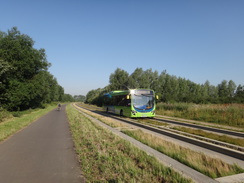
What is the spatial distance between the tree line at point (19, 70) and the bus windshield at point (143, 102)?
1615 centimetres

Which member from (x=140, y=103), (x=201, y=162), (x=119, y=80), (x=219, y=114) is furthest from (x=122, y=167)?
(x=119, y=80)

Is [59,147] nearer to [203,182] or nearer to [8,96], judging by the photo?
[203,182]

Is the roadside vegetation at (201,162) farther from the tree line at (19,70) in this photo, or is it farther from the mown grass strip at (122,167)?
the tree line at (19,70)

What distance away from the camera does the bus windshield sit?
57.7 ft

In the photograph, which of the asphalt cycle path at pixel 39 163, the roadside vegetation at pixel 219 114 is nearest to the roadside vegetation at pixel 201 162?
the asphalt cycle path at pixel 39 163

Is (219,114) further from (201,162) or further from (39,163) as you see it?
(39,163)

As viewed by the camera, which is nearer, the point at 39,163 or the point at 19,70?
the point at 39,163

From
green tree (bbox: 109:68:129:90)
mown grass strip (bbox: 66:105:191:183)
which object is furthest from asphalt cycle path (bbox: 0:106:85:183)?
green tree (bbox: 109:68:129:90)

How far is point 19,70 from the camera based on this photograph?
106 feet

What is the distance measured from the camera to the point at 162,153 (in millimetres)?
5988

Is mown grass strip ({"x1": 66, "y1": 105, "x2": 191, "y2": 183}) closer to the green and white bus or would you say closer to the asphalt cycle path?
the asphalt cycle path

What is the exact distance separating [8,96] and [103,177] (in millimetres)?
26204

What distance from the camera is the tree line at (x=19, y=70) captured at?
25.0 meters

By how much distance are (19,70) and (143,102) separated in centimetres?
2706
